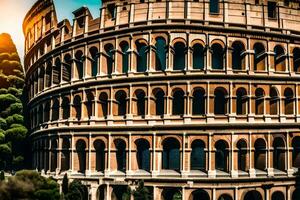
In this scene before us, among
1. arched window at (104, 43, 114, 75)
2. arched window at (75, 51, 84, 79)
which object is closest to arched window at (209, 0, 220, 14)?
arched window at (104, 43, 114, 75)

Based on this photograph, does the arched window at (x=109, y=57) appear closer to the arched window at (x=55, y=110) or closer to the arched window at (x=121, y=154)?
the arched window at (x=121, y=154)

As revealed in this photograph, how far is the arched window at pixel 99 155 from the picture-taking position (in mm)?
27828

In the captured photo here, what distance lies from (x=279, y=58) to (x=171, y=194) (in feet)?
42.6

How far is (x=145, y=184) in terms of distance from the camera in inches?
Answer: 1009

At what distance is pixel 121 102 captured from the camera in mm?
27969

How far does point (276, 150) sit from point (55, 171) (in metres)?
17.4

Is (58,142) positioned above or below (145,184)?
above

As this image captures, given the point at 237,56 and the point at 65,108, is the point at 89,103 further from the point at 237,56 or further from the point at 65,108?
the point at 237,56

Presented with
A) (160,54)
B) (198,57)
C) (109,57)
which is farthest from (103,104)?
(198,57)

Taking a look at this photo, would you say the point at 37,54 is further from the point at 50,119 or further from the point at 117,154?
the point at 117,154

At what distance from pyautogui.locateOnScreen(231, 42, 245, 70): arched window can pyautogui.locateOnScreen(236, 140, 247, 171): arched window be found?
18.3 ft

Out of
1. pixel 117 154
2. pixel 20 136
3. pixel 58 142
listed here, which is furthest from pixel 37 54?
pixel 117 154

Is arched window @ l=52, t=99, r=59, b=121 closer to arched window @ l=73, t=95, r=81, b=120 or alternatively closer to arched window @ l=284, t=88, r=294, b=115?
arched window @ l=73, t=95, r=81, b=120

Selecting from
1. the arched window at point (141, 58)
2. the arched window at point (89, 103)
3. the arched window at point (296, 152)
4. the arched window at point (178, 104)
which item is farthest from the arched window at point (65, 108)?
the arched window at point (296, 152)
